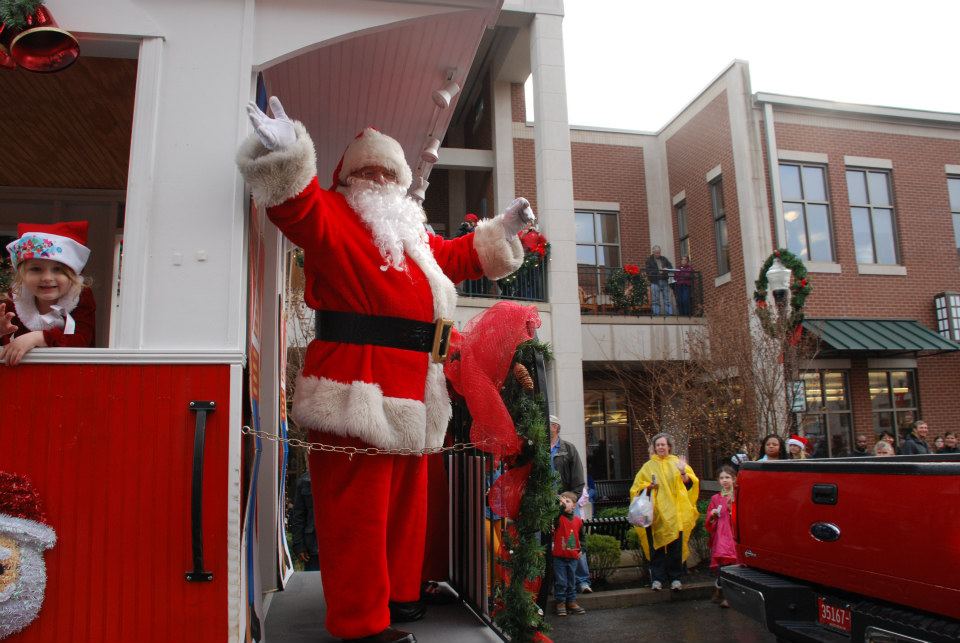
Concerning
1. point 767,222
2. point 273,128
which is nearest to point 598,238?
point 767,222

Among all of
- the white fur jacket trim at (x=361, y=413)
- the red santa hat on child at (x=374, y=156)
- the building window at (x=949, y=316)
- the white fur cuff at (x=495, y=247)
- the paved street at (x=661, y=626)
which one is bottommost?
the paved street at (x=661, y=626)

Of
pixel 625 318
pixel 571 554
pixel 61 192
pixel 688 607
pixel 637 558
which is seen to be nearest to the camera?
pixel 61 192

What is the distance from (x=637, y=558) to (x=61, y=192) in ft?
24.6

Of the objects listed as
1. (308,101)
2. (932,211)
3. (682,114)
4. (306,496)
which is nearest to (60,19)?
(308,101)

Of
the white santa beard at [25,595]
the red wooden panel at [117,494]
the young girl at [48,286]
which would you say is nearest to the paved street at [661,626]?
the red wooden panel at [117,494]

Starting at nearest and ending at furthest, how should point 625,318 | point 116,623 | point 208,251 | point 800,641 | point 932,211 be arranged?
1. point 116,623
2. point 208,251
3. point 800,641
4. point 625,318
5. point 932,211

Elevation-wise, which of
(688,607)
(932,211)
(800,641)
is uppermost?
(932,211)

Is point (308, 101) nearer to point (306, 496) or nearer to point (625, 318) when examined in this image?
point (306, 496)

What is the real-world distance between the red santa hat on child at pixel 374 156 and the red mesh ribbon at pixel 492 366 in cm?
80

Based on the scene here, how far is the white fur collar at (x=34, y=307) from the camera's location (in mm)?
2805

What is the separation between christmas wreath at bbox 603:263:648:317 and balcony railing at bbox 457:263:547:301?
11.6 feet

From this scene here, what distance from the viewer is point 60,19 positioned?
2.78m

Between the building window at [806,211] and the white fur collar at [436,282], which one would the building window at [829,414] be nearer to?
the building window at [806,211]

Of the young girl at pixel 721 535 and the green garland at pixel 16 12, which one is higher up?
the green garland at pixel 16 12
